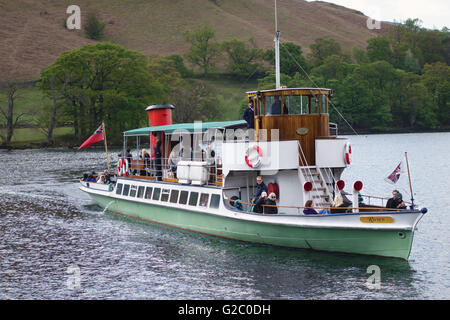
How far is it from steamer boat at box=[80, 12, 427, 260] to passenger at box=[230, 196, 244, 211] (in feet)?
0.19

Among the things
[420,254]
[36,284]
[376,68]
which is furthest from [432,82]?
[36,284]

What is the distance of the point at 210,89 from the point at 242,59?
153 ft

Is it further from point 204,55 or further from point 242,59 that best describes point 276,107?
point 204,55

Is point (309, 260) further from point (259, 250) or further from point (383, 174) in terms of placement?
point (383, 174)

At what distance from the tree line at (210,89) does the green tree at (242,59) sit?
14.4 inches

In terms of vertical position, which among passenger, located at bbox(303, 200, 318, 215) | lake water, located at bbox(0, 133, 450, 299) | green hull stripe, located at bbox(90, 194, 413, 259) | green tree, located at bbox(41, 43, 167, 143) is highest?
green tree, located at bbox(41, 43, 167, 143)

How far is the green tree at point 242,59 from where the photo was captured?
18000cm

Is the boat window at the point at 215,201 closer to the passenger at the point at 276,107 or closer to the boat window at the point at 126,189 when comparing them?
the passenger at the point at 276,107

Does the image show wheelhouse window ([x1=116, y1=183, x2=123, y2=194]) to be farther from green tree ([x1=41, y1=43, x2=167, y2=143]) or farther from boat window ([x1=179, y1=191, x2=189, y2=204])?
green tree ([x1=41, y1=43, x2=167, y2=143])

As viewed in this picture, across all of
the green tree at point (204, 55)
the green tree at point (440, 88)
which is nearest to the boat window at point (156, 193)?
the green tree at point (440, 88)

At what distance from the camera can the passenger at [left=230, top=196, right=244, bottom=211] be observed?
2733 cm

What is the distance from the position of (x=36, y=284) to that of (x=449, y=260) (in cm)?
1955

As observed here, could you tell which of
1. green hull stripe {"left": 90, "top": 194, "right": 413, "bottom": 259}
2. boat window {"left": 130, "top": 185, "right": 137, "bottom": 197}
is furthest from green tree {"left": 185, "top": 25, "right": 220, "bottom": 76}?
green hull stripe {"left": 90, "top": 194, "right": 413, "bottom": 259}

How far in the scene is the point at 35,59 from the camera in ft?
559
